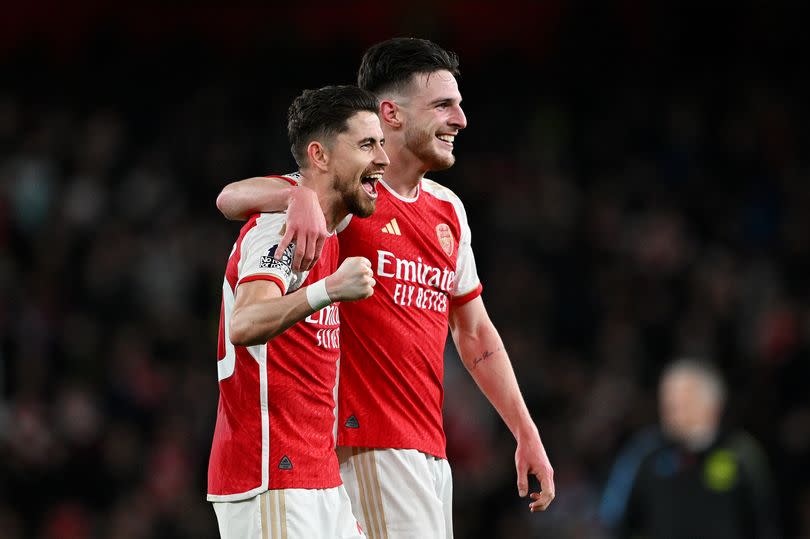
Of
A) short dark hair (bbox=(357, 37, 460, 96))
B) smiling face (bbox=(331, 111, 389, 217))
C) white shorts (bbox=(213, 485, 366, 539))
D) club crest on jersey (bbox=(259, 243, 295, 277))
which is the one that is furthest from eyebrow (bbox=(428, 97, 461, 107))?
white shorts (bbox=(213, 485, 366, 539))

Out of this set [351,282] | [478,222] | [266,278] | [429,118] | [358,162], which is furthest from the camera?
[478,222]

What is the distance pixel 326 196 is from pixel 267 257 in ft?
1.19

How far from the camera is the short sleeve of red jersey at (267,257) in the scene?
12.3 feet

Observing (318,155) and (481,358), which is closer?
(318,155)

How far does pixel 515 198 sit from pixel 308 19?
4.54 meters

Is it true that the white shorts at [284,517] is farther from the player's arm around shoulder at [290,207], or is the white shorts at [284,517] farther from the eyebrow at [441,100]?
the eyebrow at [441,100]

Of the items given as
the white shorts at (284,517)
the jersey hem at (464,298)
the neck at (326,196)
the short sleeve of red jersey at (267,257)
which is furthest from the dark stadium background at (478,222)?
the short sleeve of red jersey at (267,257)

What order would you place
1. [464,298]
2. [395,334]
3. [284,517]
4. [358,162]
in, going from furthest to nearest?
[464,298] → [395,334] → [358,162] → [284,517]

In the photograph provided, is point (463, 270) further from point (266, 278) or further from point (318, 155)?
point (266, 278)

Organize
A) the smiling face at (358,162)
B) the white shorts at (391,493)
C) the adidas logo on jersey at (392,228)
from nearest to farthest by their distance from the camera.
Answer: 1. the smiling face at (358,162)
2. the white shorts at (391,493)
3. the adidas logo on jersey at (392,228)

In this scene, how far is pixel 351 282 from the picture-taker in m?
3.54

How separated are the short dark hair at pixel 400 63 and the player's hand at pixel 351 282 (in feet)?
4.16
